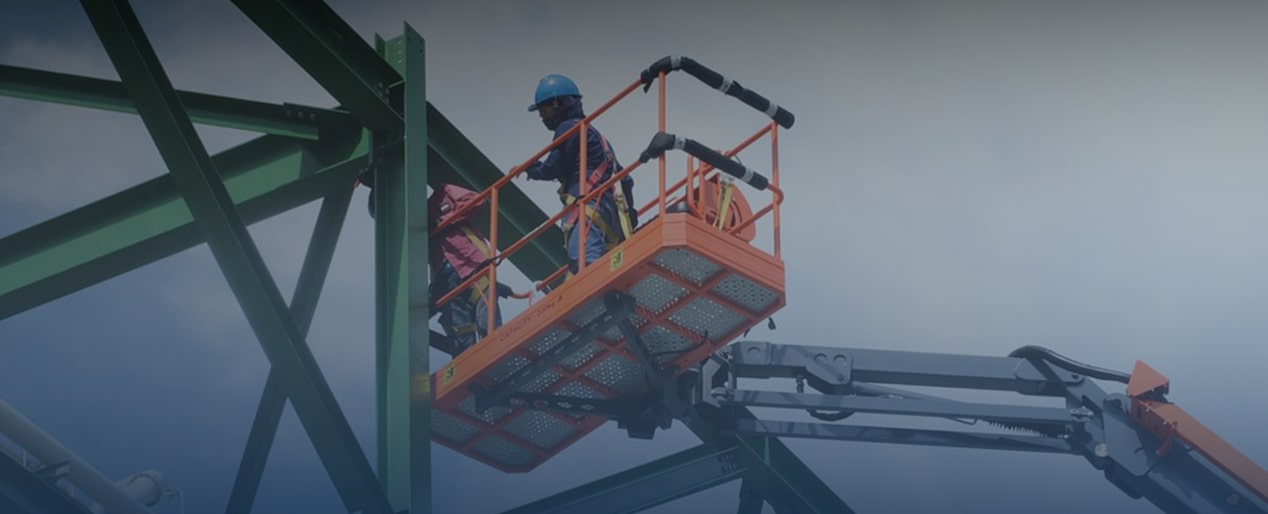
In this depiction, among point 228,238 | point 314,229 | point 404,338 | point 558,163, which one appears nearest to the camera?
point 228,238

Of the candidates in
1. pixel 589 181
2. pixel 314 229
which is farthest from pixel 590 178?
pixel 314 229

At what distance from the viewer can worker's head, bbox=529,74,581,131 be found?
1246 cm

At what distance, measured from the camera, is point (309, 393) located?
941 cm

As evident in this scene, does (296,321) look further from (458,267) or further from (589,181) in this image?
(589,181)

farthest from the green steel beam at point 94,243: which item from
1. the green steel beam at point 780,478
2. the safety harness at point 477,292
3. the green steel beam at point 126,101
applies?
the green steel beam at point 780,478

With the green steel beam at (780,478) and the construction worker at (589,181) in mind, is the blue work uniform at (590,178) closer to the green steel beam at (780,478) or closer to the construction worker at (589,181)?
the construction worker at (589,181)

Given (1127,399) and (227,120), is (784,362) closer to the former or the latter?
(1127,399)

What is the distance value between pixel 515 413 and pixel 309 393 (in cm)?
298

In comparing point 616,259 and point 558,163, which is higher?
point 558,163

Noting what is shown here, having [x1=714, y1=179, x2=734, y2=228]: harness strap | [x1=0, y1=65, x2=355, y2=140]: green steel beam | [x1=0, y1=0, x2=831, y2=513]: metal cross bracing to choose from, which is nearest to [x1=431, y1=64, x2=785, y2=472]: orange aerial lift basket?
[x1=714, y1=179, x2=734, y2=228]: harness strap

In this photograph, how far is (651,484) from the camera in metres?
12.4

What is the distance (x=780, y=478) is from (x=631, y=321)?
284 cm

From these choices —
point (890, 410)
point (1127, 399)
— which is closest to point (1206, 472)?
point (1127, 399)

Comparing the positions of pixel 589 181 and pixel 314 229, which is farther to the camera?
pixel 589 181
